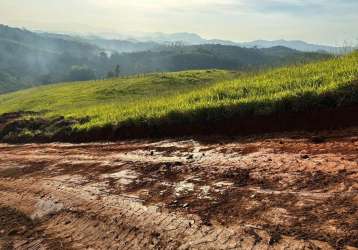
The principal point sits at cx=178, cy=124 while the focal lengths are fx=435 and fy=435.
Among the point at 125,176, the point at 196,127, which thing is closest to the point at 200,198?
the point at 125,176

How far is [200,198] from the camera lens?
296 inches

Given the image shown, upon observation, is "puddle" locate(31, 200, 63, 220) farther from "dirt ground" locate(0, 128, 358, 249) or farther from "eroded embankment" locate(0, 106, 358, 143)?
"eroded embankment" locate(0, 106, 358, 143)

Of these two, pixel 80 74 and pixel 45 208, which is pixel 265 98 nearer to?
pixel 45 208

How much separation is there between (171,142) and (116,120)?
4.50 m

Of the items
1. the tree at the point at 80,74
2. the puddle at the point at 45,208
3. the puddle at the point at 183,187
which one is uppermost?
the puddle at the point at 183,187

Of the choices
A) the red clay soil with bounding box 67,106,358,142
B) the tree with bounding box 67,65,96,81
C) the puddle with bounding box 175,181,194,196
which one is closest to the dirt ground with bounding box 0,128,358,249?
the puddle with bounding box 175,181,194,196

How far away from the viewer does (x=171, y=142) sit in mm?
12141

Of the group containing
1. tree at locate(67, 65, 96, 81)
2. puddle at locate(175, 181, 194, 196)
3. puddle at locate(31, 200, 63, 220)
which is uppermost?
puddle at locate(175, 181, 194, 196)

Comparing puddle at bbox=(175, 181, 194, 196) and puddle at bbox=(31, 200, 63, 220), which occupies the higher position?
puddle at bbox=(175, 181, 194, 196)

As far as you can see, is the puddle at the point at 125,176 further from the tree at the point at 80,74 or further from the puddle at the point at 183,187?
the tree at the point at 80,74

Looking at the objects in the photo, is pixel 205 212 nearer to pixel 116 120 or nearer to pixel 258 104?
pixel 258 104

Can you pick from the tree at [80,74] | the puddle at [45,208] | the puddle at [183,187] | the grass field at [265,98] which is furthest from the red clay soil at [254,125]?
the tree at [80,74]

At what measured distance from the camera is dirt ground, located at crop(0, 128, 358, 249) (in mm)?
5934

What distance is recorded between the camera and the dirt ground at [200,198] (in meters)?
5.93
